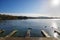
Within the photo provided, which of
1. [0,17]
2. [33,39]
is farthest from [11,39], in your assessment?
[0,17]

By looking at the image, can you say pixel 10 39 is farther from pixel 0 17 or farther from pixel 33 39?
pixel 0 17

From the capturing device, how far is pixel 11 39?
620 cm

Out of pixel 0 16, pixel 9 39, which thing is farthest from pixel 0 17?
pixel 9 39

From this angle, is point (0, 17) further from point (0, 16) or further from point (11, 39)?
point (11, 39)

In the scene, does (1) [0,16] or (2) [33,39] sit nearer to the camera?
(2) [33,39]

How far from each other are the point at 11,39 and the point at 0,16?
122 feet

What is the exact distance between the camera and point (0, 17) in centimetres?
4212

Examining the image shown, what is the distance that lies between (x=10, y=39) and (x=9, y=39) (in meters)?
0.06

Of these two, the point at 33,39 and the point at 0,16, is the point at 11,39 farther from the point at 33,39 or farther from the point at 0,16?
the point at 0,16

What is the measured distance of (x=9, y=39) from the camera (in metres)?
6.20

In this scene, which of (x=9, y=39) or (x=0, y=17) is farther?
(x=0, y=17)

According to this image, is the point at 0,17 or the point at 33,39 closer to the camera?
the point at 33,39

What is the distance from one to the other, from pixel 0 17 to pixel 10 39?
3726 cm

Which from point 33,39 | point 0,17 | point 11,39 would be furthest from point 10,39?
point 0,17
